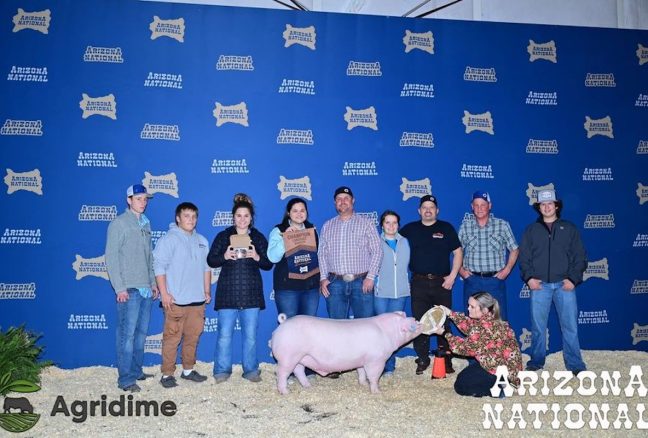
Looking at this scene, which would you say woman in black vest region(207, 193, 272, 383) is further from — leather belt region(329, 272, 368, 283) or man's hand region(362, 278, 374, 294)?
man's hand region(362, 278, 374, 294)

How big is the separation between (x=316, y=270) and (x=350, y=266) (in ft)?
1.00

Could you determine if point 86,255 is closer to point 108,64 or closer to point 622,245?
point 108,64

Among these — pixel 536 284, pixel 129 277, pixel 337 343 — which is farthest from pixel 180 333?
pixel 536 284

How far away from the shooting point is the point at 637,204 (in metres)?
5.98

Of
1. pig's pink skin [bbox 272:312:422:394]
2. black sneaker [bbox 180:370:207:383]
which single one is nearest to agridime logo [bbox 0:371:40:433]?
black sneaker [bbox 180:370:207:383]

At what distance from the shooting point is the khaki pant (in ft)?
Result: 14.9

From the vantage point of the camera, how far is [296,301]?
4.68 metres

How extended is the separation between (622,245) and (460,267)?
7.22 ft

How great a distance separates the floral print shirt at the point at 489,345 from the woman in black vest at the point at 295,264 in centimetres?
130

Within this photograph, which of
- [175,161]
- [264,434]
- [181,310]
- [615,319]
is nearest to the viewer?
[264,434]

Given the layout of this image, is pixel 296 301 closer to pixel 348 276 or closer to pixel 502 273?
pixel 348 276

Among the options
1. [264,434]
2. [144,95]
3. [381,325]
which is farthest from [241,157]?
[264,434]

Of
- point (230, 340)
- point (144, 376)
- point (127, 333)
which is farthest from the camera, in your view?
point (144, 376)

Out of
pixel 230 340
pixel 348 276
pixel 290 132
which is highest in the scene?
pixel 290 132
